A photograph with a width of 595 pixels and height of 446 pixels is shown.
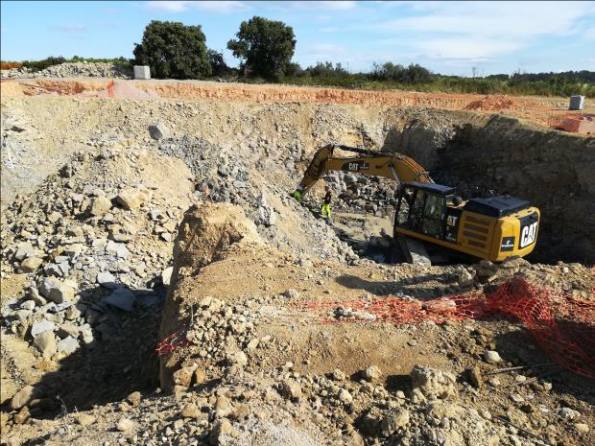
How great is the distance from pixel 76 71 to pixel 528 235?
25065 millimetres

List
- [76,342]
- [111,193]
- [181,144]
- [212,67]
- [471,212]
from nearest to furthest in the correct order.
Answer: [76,342]
[471,212]
[111,193]
[181,144]
[212,67]

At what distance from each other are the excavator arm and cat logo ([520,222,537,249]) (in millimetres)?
2904

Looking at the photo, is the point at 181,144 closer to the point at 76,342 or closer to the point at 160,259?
the point at 160,259

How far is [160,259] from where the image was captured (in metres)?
10.8

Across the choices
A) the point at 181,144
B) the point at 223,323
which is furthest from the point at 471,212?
the point at 181,144

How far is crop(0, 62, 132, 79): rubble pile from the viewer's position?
25.6 meters

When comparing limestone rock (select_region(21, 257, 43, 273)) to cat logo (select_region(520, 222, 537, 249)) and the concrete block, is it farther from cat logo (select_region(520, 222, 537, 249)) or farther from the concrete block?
the concrete block

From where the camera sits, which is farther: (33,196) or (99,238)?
(33,196)

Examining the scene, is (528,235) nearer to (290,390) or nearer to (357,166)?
(357,166)

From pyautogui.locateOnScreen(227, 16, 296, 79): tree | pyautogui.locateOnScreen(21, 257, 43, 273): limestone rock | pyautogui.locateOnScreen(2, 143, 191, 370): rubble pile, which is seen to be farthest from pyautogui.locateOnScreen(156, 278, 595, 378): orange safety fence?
pyautogui.locateOnScreen(227, 16, 296, 79): tree

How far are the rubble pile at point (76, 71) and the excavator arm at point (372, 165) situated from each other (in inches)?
608

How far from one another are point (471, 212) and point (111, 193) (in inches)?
324

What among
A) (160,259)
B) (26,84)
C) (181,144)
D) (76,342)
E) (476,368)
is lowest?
(76,342)

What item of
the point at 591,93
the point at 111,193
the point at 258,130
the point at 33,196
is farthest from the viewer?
the point at 591,93
